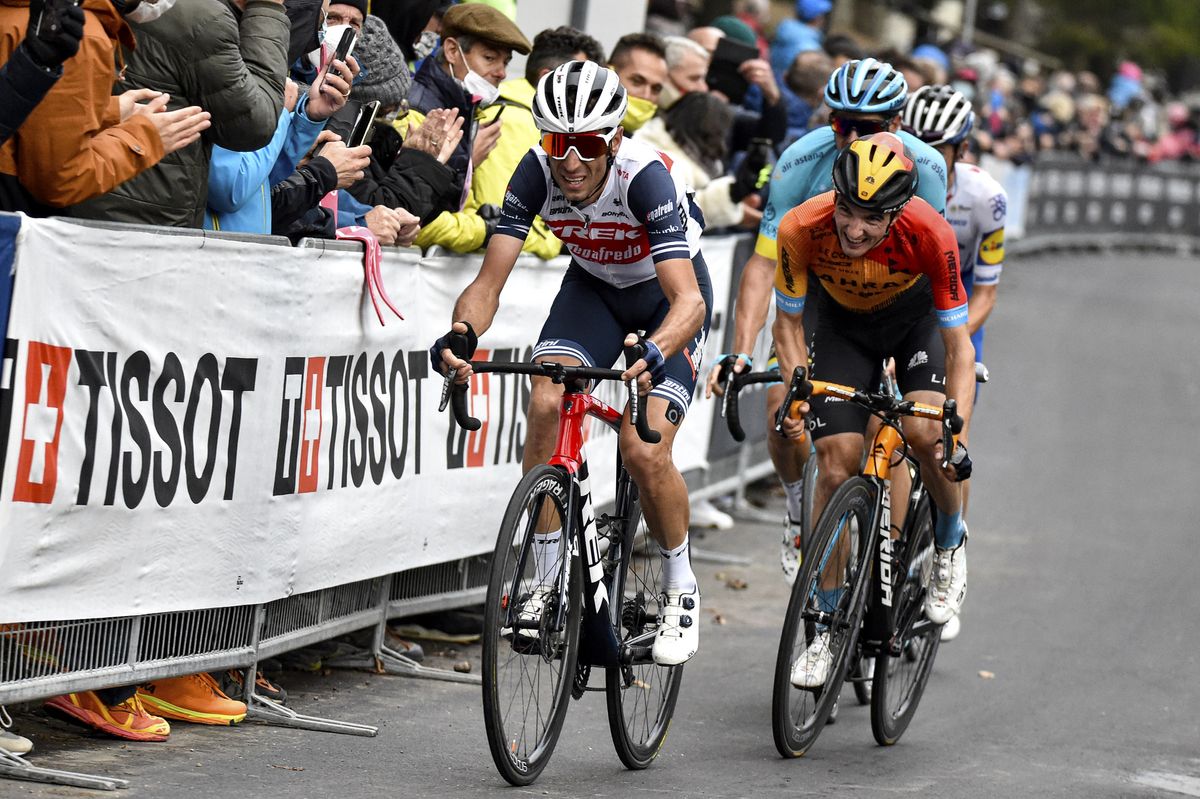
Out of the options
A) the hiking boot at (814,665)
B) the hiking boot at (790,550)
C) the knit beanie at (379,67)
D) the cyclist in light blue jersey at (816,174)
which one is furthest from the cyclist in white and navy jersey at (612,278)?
the hiking boot at (790,550)

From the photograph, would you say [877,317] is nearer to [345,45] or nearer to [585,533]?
[585,533]

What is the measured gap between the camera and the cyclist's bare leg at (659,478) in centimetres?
611

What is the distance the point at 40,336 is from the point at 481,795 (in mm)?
1948

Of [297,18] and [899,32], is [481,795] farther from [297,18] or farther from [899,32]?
[899,32]

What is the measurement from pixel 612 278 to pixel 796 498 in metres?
2.09

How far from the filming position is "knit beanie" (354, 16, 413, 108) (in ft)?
24.5

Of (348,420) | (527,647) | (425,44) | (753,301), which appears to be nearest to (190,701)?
(348,420)

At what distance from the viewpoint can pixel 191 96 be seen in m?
5.99

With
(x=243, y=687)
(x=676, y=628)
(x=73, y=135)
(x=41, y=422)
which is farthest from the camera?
(x=243, y=687)

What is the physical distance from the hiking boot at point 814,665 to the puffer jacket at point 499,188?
2.30 m

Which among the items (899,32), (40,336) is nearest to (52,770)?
(40,336)

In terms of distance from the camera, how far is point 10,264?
5.07 meters

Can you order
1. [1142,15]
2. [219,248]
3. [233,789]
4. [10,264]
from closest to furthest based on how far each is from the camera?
[10,264], [233,789], [219,248], [1142,15]

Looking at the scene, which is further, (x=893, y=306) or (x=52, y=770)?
(x=893, y=306)
